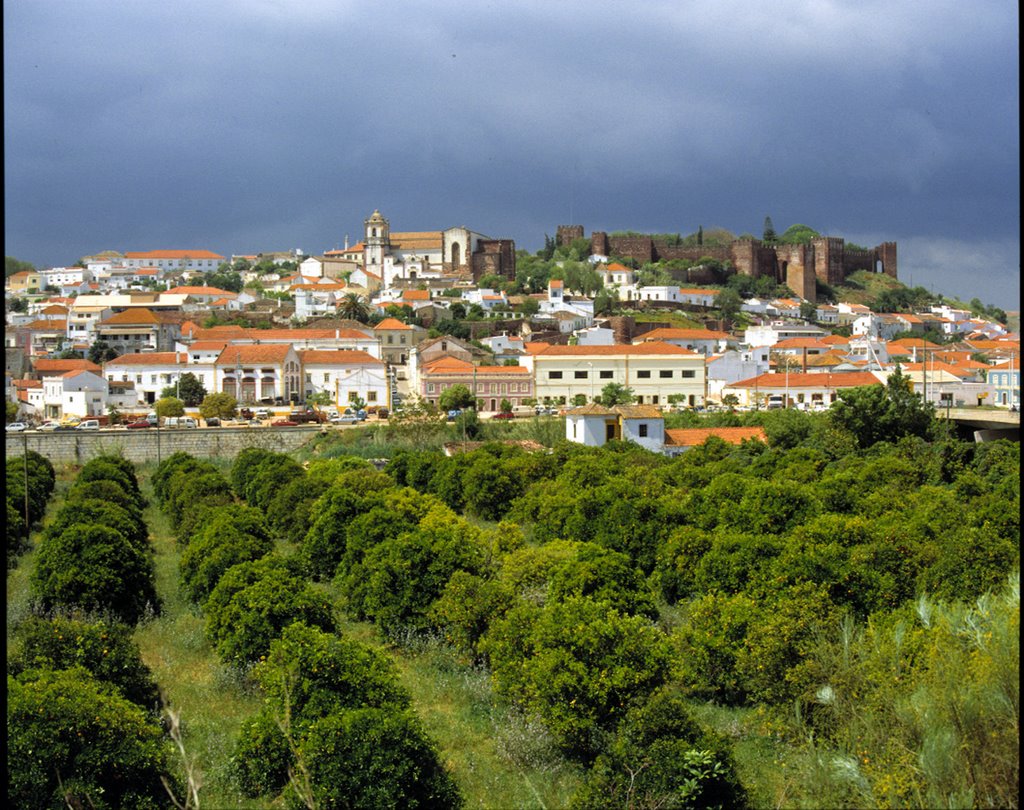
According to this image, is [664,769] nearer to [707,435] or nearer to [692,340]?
[707,435]

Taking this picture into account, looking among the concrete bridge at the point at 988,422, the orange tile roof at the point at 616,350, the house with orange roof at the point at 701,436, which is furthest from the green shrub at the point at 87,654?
the orange tile roof at the point at 616,350

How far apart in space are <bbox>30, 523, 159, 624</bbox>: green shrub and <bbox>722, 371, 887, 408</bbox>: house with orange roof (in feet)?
115

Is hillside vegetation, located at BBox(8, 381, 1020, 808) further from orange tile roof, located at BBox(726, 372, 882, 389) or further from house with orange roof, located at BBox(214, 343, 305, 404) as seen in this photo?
house with orange roof, located at BBox(214, 343, 305, 404)

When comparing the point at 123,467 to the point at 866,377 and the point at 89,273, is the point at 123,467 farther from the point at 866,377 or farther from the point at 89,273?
the point at 89,273

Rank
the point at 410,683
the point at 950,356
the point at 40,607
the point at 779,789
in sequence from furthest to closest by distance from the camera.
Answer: the point at 950,356 → the point at 40,607 → the point at 410,683 → the point at 779,789

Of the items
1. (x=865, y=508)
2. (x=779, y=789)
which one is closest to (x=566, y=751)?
(x=779, y=789)

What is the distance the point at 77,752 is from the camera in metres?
8.27

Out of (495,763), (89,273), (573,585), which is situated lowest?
(495,763)

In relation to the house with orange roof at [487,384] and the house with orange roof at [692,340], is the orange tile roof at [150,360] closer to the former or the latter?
the house with orange roof at [487,384]

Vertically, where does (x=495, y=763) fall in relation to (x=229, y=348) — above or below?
below

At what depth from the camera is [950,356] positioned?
55.2m

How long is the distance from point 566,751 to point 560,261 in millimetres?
86932

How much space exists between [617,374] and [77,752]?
132 ft

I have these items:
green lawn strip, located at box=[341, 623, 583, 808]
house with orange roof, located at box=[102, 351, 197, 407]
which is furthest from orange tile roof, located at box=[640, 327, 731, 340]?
green lawn strip, located at box=[341, 623, 583, 808]
